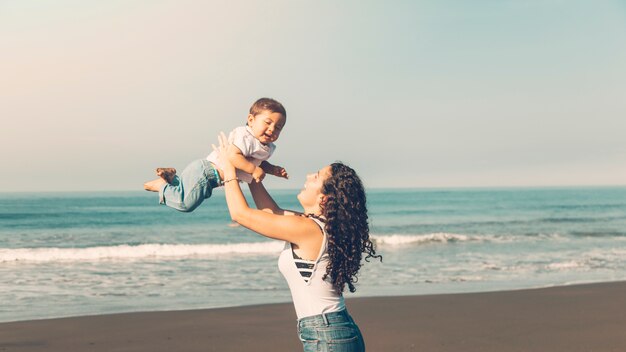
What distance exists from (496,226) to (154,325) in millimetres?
23671

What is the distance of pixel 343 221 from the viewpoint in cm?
345

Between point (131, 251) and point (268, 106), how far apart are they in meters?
16.5

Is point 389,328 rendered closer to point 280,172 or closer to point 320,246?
point 280,172

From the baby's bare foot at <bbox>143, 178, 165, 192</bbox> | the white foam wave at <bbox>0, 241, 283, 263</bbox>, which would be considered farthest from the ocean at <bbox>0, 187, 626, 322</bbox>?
the baby's bare foot at <bbox>143, 178, 165, 192</bbox>

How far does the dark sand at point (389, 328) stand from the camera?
8.18 metres

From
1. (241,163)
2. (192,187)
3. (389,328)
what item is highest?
(241,163)

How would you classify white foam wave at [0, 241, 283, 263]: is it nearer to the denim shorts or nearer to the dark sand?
the dark sand

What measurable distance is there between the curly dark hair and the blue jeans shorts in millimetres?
883

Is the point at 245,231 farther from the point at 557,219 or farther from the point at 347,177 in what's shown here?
the point at 347,177

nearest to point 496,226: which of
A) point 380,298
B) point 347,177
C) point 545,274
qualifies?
point 545,274

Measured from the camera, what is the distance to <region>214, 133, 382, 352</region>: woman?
3.35 metres

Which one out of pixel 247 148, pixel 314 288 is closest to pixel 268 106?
pixel 247 148

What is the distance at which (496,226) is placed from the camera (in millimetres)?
30828

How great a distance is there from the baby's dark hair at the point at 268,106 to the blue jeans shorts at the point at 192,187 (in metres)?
0.41
